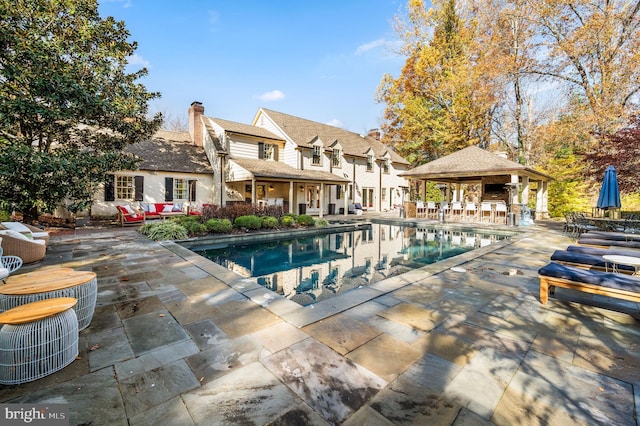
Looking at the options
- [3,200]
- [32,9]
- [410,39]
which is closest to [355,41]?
[410,39]

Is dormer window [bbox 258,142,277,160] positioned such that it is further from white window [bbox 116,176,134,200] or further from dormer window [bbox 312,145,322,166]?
white window [bbox 116,176,134,200]

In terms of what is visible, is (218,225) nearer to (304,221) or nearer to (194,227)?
(194,227)

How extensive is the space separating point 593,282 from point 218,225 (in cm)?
1032

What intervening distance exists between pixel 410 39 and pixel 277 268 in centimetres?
2620

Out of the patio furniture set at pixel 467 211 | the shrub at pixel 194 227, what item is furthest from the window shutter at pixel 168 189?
the patio furniture set at pixel 467 211

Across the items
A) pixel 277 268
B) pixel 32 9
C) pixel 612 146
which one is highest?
pixel 32 9

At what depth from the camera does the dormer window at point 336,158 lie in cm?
2117

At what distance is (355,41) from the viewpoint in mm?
17656

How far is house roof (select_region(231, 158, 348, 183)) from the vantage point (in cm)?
1494

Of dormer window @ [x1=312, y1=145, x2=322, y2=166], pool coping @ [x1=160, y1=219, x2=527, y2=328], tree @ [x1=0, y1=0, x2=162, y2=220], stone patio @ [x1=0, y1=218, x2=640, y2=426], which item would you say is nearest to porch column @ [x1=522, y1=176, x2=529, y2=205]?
pool coping @ [x1=160, y1=219, x2=527, y2=328]

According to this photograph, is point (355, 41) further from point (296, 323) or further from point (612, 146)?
point (296, 323)

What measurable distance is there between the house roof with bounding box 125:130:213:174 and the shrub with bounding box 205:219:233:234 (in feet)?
23.3

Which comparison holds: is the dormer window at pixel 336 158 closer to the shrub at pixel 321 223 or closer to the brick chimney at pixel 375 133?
the shrub at pixel 321 223

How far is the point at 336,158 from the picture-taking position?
21.3 m
